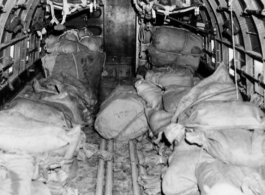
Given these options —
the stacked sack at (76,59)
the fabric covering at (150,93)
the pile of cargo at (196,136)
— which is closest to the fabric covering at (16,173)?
the pile of cargo at (196,136)

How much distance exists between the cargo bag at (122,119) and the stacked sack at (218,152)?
3.95 ft

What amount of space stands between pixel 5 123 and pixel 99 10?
5.44m

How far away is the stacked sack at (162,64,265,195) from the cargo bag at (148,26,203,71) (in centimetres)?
329

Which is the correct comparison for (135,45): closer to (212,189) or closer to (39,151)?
(39,151)

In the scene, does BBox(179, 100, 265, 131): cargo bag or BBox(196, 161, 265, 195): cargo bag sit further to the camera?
BBox(179, 100, 265, 131): cargo bag

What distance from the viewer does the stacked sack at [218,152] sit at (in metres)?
2.51

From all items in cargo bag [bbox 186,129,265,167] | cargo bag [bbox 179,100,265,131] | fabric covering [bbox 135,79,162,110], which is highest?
cargo bag [bbox 179,100,265,131]

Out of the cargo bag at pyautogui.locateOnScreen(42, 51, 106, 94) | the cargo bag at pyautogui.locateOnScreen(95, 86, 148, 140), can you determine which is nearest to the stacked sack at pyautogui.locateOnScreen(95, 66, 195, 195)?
the cargo bag at pyautogui.locateOnScreen(95, 86, 148, 140)

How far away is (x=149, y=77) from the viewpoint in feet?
18.1

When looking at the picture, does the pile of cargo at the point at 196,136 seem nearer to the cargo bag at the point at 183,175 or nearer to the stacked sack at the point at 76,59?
the cargo bag at the point at 183,175

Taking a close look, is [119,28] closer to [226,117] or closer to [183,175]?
[226,117]

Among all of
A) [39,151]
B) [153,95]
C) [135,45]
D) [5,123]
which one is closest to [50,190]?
[39,151]

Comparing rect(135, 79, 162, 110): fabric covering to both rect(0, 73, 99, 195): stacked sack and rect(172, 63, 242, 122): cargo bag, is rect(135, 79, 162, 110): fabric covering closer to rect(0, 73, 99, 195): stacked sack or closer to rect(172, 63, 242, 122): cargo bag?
rect(172, 63, 242, 122): cargo bag

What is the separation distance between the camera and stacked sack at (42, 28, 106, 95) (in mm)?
6242
